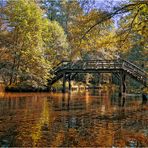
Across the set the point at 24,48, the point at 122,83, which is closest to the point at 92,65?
the point at 122,83

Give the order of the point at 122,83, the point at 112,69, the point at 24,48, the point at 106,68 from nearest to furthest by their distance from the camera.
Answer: the point at 112,69 < the point at 122,83 < the point at 106,68 < the point at 24,48

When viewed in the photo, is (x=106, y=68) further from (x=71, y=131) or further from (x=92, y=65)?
(x=71, y=131)

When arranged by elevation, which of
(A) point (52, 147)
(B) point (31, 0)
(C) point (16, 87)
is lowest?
(A) point (52, 147)

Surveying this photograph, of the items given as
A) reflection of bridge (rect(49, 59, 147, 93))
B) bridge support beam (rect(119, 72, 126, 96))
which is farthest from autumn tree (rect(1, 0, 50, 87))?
bridge support beam (rect(119, 72, 126, 96))

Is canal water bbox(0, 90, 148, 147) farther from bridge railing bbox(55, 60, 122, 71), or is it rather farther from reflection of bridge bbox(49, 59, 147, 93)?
bridge railing bbox(55, 60, 122, 71)

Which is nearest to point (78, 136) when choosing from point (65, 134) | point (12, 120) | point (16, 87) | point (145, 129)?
point (65, 134)

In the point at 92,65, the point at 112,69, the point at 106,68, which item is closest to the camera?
the point at 112,69

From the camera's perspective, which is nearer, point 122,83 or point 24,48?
point 122,83

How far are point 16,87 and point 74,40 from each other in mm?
26215

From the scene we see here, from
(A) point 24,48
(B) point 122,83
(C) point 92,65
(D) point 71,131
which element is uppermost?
(A) point 24,48

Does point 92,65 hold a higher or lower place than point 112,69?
higher

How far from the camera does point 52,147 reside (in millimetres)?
9305

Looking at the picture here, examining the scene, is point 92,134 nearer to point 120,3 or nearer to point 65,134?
point 65,134

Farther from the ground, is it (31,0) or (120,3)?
(31,0)
